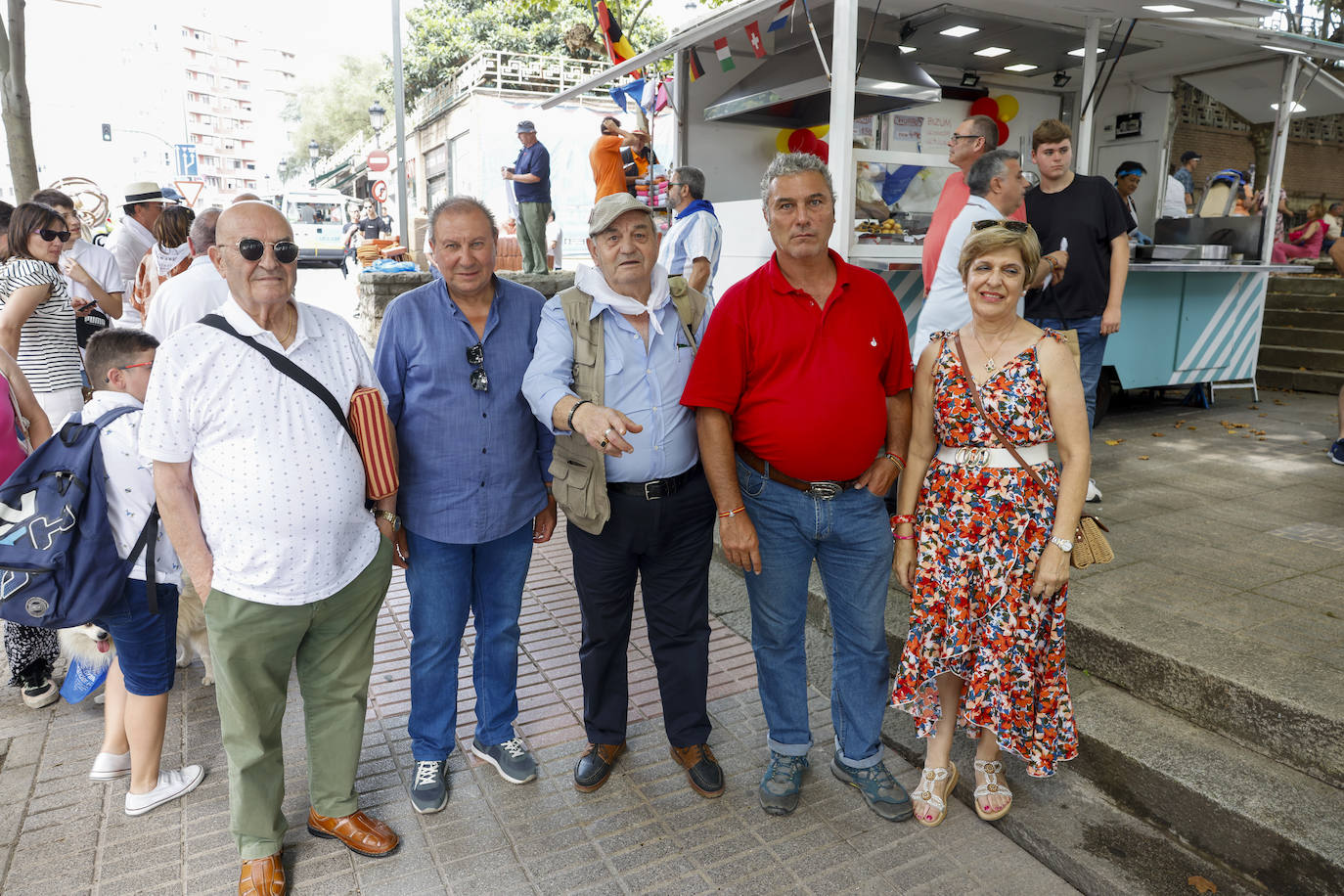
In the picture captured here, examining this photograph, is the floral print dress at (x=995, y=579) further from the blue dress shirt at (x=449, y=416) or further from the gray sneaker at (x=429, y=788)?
the gray sneaker at (x=429, y=788)

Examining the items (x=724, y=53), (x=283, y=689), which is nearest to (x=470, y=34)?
(x=724, y=53)

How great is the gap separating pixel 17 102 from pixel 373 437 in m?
7.66

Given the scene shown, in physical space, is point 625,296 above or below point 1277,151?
below

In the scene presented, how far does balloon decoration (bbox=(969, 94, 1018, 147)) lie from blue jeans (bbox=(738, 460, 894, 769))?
717 cm

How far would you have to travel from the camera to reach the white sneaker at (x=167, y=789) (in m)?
2.99

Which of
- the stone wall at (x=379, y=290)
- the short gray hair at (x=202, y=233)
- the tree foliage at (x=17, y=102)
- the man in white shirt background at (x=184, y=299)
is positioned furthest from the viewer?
the stone wall at (x=379, y=290)

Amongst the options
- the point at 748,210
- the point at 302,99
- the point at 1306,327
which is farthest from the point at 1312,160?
the point at 302,99

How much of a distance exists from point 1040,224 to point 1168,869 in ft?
12.3

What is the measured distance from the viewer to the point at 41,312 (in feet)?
14.6

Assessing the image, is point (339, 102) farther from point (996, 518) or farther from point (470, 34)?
point (996, 518)

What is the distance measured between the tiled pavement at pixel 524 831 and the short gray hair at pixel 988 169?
2.46 metres

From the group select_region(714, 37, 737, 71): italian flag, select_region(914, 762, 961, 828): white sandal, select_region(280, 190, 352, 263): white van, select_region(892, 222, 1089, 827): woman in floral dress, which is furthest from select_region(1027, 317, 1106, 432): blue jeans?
select_region(280, 190, 352, 263): white van

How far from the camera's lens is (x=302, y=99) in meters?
57.3

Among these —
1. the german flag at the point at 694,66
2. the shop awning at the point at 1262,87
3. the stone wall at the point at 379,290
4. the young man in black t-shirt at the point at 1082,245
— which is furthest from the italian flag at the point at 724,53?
the shop awning at the point at 1262,87
